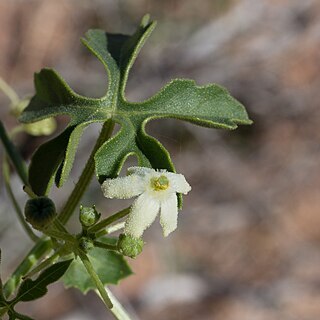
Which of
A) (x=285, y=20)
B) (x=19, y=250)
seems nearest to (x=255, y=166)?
(x=285, y=20)

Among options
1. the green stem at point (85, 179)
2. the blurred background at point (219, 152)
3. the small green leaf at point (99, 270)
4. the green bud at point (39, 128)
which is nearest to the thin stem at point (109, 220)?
the green stem at point (85, 179)

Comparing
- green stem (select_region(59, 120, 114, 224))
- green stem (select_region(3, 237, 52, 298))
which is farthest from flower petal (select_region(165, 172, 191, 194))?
green stem (select_region(3, 237, 52, 298))

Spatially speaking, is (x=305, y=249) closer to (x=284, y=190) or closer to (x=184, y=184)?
(x=284, y=190)

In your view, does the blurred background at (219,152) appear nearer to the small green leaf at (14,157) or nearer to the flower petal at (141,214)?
the small green leaf at (14,157)

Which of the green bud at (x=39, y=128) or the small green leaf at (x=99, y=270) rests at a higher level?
the green bud at (x=39, y=128)

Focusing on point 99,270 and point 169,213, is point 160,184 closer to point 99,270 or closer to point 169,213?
point 169,213

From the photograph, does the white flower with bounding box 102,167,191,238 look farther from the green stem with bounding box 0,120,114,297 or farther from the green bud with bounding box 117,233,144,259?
the green stem with bounding box 0,120,114,297

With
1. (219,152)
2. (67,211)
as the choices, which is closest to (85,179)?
(67,211)
